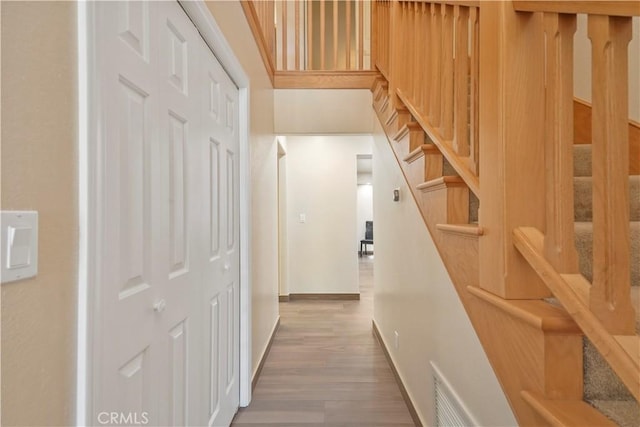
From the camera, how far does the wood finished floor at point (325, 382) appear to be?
6.47 feet

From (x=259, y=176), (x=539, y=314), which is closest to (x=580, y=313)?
(x=539, y=314)

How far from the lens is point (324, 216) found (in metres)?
4.72

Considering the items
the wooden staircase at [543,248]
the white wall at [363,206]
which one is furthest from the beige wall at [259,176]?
the white wall at [363,206]

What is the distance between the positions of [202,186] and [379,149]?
1.89m

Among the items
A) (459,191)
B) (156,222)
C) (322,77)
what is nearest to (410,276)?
(459,191)

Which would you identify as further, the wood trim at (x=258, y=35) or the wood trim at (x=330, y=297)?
the wood trim at (x=330, y=297)

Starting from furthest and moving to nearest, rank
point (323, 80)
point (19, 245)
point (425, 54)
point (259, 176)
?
point (323, 80)
point (259, 176)
point (425, 54)
point (19, 245)

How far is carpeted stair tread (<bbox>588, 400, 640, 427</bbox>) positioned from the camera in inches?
28.9

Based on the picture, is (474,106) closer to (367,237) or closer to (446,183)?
(446,183)

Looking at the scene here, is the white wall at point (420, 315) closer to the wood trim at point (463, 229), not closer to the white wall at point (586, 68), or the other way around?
the wood trim at point (463, 229)

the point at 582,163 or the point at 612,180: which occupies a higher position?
the point at 582,163

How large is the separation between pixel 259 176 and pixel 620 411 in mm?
2310

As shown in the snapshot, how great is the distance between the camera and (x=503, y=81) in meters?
0.93

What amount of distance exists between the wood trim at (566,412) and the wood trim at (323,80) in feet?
9.75
